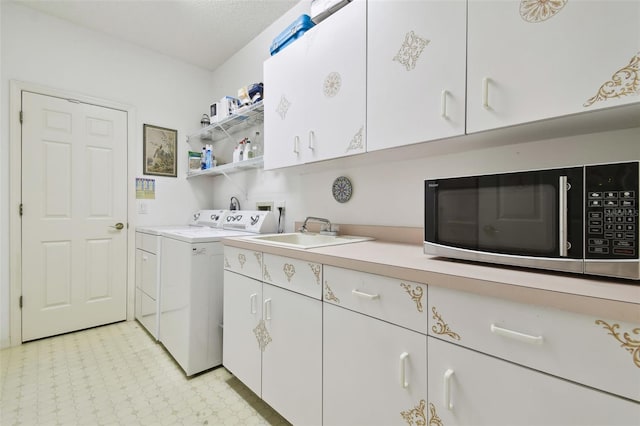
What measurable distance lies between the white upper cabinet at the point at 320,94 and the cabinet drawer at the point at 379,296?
65cm

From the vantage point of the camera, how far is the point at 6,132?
2.22 meters

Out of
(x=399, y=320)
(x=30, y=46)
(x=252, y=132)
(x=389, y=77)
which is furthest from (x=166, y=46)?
(x=399, y=320)

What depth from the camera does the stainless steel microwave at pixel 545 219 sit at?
0.66 meters

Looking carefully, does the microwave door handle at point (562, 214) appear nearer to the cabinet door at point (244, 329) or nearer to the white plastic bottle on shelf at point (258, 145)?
the cabinet door at point (244, 329)

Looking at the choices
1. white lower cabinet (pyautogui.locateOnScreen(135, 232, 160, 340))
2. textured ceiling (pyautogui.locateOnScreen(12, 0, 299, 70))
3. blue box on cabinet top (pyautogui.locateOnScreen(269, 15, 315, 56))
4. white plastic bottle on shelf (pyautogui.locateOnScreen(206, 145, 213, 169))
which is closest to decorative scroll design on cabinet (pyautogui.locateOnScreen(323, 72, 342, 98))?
blue box on cabinet top (pyautogui.locateOnScreen(269, 15, 315, 56))

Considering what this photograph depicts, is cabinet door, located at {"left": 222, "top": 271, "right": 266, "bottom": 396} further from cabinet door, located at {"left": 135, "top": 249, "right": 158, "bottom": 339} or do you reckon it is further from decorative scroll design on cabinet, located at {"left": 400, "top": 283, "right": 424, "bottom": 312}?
cabinet door, located at {"left": 135, "top": 249, "right": 158, "bottom": 339}

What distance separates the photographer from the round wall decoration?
1.83 meters

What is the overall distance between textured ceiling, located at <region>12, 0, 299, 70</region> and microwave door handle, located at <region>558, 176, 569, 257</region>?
2337 mm

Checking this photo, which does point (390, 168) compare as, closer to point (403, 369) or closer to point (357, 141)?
point (357, 141)

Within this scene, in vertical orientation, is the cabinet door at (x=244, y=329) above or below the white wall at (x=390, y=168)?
below

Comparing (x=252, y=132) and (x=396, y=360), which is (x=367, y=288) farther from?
(x=252, y=132)

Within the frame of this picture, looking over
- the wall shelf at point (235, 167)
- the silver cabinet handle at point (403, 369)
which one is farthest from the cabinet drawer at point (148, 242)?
the silver cabinet handle at point (403, 369)

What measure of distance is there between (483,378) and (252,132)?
253cm

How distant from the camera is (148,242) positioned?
246 centimetres
